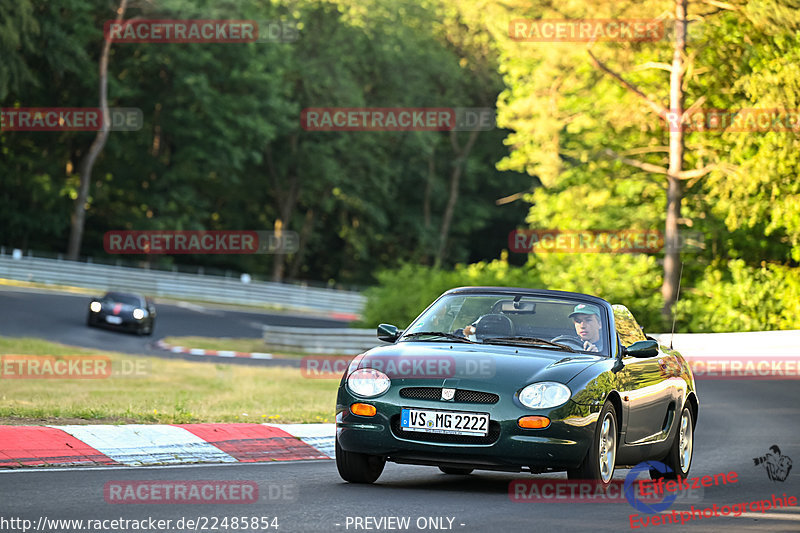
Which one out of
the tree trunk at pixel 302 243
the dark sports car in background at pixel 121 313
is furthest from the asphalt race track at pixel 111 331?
the tree trunk at pixel 302 243

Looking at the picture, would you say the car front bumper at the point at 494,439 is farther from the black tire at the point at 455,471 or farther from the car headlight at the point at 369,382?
the black tire at the point at 455,471

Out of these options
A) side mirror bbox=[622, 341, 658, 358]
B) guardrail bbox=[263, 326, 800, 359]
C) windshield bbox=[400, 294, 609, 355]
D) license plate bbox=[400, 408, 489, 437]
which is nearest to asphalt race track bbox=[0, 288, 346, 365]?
guardrail bbox=[263, 326, 800, 359]

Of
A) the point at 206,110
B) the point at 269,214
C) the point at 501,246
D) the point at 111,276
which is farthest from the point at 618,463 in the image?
the point at 501,246

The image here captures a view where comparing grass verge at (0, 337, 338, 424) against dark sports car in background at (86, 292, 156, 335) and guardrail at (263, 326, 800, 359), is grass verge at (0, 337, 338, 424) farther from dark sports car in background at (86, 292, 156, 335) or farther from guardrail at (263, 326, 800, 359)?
dark sports car in background at (86, 292, 156, 335)

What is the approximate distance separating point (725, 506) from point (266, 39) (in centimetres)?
5722

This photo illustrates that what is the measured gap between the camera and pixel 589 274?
3959cm

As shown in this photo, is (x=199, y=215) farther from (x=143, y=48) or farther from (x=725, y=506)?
(x=725, y=506)

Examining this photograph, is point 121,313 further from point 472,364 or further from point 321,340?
point 472,364

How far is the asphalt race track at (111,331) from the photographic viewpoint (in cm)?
3481

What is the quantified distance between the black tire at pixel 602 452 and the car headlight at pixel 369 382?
1491 mm

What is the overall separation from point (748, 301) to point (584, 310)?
2796cm

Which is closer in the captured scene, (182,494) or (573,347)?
(182,494)

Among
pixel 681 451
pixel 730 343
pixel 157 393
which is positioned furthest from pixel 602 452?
pixel 730 343

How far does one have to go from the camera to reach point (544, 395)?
9328mm
